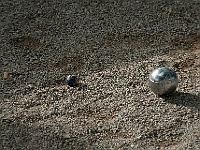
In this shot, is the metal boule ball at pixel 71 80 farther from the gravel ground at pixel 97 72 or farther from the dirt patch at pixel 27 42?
the dirt patch at pixel 27 42

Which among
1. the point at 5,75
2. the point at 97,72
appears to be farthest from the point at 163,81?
the point at 5,75

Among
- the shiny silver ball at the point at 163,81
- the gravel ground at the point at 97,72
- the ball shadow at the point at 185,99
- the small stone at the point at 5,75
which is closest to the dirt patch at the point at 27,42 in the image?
the gravel ground at the point at 97,72

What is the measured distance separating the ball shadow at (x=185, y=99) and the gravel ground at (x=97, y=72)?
12mm

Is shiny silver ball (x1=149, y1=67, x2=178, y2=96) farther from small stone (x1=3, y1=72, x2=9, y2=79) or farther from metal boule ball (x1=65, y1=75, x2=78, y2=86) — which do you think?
small stone (x1=3, y1=72, x2=9, y2=79)

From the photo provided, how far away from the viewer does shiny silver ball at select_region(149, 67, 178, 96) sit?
5.19m

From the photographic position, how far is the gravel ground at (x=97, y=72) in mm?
4926

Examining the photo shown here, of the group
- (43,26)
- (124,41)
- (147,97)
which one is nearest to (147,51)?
(124,41)

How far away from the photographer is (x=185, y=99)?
5.35m

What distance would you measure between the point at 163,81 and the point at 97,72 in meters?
1.06

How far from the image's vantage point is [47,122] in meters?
5.11

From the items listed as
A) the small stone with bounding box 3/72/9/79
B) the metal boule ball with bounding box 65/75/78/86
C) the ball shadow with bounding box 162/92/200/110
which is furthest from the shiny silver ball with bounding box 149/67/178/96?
the small stone with bounding box 3/72/9/79

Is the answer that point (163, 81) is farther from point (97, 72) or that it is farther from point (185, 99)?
point (97, 72)

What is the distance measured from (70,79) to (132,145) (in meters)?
1.31

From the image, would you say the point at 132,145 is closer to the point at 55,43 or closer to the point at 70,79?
the point at 70,79
